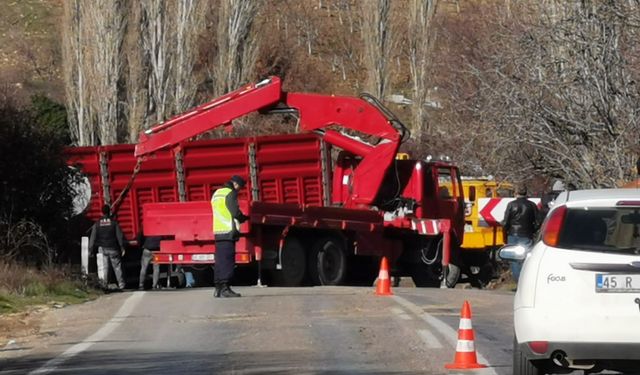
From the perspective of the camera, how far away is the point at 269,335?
14.0 m

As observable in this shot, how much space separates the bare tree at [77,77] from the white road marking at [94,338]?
86.6ft

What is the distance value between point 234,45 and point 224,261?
86.5ft

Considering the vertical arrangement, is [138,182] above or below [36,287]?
above

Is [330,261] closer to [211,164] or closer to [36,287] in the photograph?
[211,164]

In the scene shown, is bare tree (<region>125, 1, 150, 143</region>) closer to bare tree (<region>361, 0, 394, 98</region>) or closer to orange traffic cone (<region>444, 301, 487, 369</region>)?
bare tree (<region>361, 0, 394, 98</region>)

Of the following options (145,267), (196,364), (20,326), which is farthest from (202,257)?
(196,364)

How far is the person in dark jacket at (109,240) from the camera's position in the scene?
77.1 ft

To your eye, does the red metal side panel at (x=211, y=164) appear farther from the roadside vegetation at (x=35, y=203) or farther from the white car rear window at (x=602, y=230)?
the white car rear window at (x=602, y=230)

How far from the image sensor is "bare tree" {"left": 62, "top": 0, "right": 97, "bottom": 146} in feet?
149

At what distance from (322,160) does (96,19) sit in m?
22.0

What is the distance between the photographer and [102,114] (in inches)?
1742

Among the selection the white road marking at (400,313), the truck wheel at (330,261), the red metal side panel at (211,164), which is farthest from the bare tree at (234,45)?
the white road marking at (400,313)

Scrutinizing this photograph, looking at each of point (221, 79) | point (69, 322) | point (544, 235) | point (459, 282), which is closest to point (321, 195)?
point (459, 282)

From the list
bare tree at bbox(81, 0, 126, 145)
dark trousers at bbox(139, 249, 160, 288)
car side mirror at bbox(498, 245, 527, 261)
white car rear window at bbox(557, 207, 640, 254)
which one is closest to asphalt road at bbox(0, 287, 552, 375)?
car side mirror at bbox(498, 245, 527, 261)
